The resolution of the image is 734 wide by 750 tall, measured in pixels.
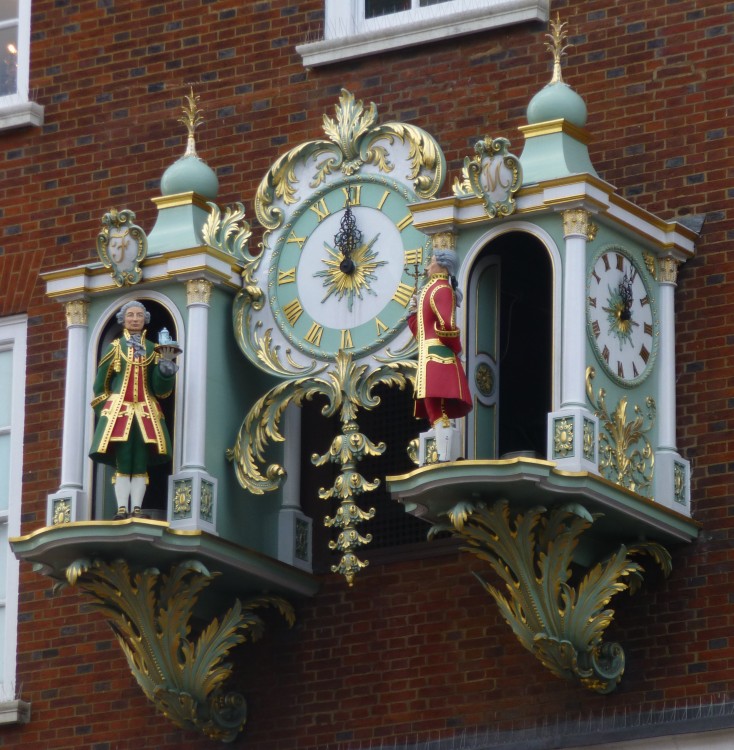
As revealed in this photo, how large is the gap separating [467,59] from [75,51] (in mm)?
2947

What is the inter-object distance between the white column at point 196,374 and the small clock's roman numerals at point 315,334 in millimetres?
587

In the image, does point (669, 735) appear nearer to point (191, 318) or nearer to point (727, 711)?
point (727, 711)

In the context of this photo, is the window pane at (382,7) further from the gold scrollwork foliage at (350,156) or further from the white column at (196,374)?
the white column at (196,374)

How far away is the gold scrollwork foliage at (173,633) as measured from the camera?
1794 cm

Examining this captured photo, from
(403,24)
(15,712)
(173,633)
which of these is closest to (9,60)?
(403,24)

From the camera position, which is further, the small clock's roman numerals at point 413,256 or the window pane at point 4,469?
the window pane at point 4,469

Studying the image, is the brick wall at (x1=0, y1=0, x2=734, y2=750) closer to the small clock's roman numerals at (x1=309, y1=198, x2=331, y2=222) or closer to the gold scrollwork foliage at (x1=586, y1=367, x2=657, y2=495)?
the gold scrollwork foliage at (x1=586, y1=367, x2=657, y2=495)

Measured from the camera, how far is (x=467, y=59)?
1894 centimetres

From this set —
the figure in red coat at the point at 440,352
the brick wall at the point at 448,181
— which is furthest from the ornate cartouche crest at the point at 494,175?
the brick wall at the point at 448,181

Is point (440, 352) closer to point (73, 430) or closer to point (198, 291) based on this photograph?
point (198, 291)

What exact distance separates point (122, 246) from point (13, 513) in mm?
2131

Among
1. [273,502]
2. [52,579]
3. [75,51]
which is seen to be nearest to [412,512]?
[273,502]

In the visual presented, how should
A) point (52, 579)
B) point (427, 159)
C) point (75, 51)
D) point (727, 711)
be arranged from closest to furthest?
1. point (727, 711)
2. point (427, 159)
3. point (52, 579)
4. point (75, 51)

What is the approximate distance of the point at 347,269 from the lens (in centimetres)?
1814
